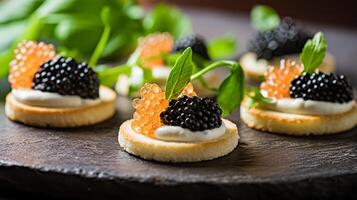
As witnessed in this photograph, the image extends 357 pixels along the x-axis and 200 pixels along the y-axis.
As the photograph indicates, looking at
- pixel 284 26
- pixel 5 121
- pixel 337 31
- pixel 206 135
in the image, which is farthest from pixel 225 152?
pixel 337 31

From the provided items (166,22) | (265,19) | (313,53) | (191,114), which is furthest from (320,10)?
(191,114)

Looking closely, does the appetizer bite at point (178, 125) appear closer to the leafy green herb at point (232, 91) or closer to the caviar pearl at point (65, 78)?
the leafy green herb at point (232, 91)

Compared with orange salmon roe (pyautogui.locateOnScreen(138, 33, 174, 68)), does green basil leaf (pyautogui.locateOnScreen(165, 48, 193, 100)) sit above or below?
above

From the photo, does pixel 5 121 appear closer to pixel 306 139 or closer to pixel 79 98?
pixel 79 98

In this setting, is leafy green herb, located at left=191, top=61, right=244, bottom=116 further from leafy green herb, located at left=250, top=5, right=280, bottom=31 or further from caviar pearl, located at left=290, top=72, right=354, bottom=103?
leafy green herb, located at left=250, top=5, right=280, bottom=31

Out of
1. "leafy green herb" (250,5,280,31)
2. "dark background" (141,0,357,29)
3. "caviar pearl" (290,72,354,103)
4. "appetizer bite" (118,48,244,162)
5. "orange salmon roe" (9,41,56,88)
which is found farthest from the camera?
"dark background" (141,0,357,29)

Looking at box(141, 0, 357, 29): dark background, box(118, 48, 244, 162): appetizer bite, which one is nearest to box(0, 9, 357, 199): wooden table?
box(118, 48, 244, 162): appetizer bite
